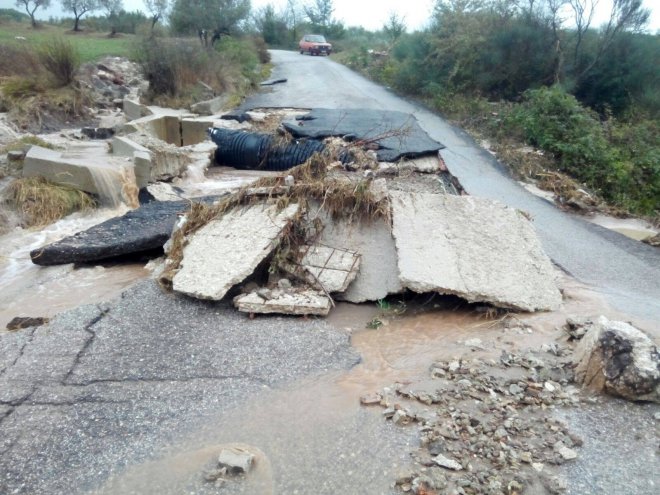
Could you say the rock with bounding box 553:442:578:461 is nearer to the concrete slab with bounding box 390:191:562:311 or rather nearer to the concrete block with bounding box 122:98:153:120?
the concrete slab with bounding box 390:191:562:311

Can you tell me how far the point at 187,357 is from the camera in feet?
13.5

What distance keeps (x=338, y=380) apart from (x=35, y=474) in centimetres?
193

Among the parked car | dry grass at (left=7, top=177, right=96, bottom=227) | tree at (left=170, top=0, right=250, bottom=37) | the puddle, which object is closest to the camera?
dry grass at (left=7, top=177, right=96, bottom=227)

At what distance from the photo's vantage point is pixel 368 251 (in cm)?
536

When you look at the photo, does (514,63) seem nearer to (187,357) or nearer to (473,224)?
(473,224)

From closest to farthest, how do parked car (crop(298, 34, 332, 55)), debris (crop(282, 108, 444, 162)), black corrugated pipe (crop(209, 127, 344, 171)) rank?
1. debris (crop(282, 108, 444, 162))
2. black corrugated pipe (crop(209, 127, 344, 171))
3. parked car (crop(298, 34, 332, 55))

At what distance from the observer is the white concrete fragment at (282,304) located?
468 cm

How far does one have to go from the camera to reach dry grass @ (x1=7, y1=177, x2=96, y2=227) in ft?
25.7

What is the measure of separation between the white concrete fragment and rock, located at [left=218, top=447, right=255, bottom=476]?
5.50 ft

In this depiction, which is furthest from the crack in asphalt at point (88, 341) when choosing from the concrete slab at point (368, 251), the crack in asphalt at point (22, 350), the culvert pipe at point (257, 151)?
the culvert pipe at point (257, 151)

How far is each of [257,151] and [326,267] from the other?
6.20m

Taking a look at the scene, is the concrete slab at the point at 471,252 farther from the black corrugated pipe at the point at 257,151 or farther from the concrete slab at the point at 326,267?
the black corrugated pipe at the point at 257,151

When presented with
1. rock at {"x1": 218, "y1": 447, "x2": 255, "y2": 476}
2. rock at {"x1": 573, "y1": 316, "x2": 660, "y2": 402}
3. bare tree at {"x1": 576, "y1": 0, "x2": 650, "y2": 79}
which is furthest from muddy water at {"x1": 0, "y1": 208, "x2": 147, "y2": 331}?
bare tree at {"x1": 576, "y1": 0, "x2": 650, "y2": 79}

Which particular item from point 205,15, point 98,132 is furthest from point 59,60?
point 205,15
